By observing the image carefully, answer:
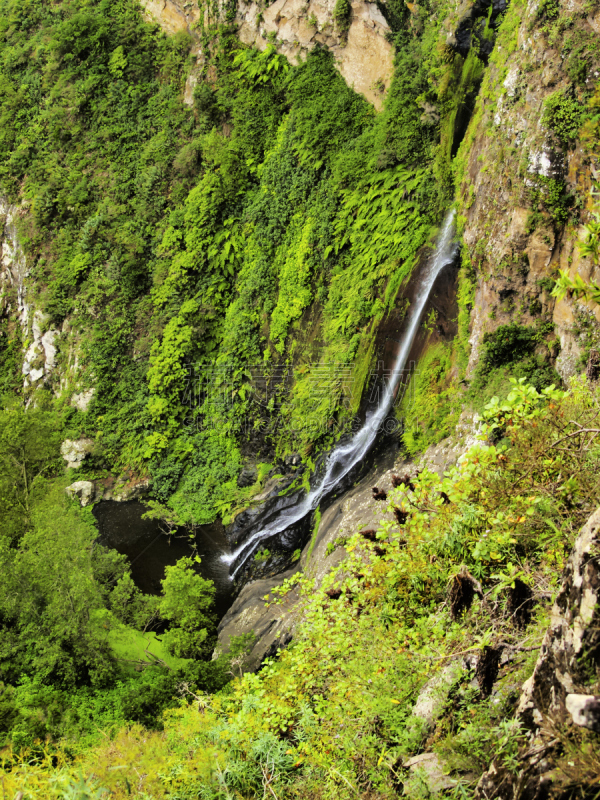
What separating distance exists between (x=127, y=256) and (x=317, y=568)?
38.2ft

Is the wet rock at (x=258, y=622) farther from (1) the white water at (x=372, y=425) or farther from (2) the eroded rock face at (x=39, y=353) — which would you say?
(2) the eroded rock face at (x=39, y=353)

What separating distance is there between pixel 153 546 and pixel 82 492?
9.83 ft

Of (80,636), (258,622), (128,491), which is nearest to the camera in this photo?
(80,636)

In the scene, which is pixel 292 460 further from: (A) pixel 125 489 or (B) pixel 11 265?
(B) pixel 11 265

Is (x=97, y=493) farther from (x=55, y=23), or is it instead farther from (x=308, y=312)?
(x=55, y=23)

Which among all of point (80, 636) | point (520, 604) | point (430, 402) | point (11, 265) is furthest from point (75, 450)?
point (520, 604)

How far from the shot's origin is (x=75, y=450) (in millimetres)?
16125

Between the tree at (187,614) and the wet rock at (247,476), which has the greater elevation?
the wet rock at (247,476)

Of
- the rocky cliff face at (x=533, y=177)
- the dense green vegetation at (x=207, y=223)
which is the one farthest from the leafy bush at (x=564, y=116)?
the dense green vegetation at (x=207, y=223)

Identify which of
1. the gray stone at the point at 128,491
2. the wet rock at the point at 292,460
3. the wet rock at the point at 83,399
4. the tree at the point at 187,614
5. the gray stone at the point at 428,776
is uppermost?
the wet rock at the point at 83,399

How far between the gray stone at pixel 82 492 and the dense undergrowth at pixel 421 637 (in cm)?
1157

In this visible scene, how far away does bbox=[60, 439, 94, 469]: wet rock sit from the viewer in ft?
52.5

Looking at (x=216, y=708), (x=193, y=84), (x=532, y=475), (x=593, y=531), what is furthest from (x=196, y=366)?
(x=593, y=531)

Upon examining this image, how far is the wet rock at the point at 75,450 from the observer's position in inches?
631
